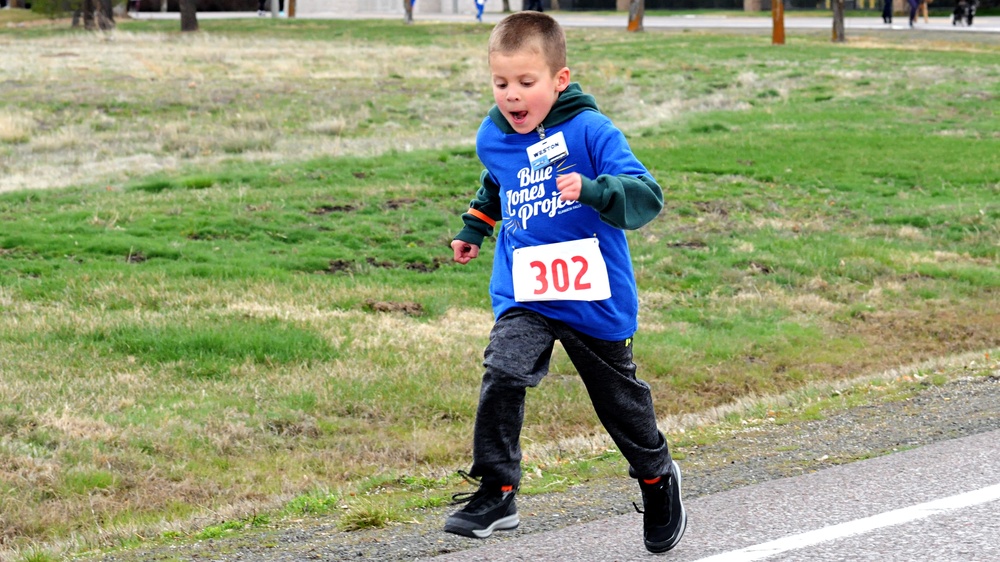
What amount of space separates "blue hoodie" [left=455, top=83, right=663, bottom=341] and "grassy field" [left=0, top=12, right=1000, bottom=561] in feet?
4.76

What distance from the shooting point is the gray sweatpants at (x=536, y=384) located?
172 inches

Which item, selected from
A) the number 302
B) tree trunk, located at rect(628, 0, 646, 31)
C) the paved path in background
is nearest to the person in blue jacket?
the number 302

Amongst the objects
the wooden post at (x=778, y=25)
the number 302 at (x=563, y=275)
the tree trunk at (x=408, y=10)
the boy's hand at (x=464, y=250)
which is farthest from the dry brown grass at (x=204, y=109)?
the tree trunk at (x=408, y=10)

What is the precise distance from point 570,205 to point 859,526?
1664 millimetres

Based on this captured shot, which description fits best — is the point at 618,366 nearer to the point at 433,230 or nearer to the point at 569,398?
the point at 569,398

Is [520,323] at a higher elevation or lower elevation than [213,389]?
higher

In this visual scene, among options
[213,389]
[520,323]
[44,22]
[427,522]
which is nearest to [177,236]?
[213,389]

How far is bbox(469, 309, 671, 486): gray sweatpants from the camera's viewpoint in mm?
4379

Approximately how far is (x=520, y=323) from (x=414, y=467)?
9.93 feet

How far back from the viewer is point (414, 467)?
727cm

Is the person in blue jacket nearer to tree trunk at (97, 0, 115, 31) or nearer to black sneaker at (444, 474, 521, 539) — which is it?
black sneaker at (444, 474, 521, 539)

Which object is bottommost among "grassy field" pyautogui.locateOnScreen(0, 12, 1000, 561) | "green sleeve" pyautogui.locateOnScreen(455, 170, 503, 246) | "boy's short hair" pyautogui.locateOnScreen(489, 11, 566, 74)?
"grassy field" pyautogui.locateOnScreen(0, 12, 1000, 561)

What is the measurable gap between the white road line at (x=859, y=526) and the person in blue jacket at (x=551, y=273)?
0.84 ft

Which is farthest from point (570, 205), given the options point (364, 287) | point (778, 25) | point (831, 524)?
point (778, 25)
